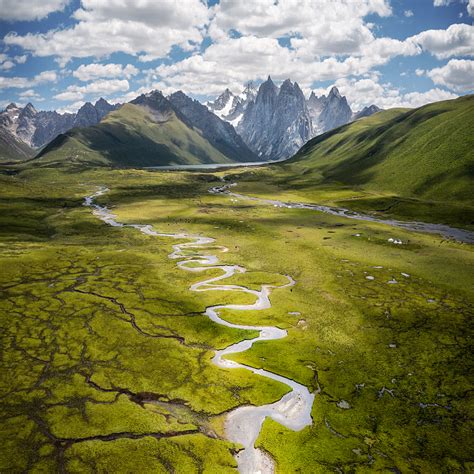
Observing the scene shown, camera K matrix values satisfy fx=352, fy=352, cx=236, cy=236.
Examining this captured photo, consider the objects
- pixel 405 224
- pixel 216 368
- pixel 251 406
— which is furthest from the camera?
pixel 405 224

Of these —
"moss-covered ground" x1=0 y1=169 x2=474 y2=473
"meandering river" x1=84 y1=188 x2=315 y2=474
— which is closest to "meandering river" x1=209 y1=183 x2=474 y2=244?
"moss-covered ground" x1=0 y1=169 x2=474 y2=473

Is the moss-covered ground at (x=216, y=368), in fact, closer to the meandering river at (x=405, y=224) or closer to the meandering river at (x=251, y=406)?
the meandering river at (x=251, y=406)

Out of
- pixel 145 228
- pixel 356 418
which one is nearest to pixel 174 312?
pixel 356 418

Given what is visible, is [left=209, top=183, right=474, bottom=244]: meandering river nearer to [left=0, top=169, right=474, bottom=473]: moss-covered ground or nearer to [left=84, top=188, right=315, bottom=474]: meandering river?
[left=0, top=169, right=474, bottom=473]: moss-covered ground

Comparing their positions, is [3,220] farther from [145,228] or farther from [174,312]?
[174,312]

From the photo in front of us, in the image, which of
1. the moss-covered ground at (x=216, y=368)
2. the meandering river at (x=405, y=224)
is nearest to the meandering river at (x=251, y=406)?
the moss-covered ground at (x=216, y=368)

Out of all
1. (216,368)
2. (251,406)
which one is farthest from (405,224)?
(251,406)

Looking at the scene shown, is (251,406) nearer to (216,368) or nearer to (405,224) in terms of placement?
(216,368)

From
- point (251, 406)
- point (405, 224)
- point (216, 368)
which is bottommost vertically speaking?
point (251, 406)

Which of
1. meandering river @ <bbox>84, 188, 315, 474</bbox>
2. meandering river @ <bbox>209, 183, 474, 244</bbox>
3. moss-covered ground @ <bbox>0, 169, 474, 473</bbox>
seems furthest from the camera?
meandering river @ <bbox>209, 183, 474, 244</bbox>
